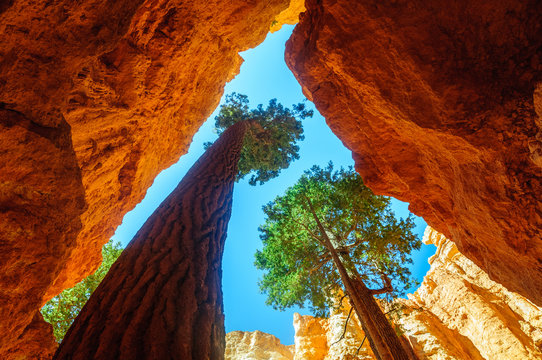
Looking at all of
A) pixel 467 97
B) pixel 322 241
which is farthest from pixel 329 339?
pixel 467 97

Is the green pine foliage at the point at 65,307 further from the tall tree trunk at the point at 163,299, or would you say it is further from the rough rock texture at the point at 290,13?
the rough rock texture at the point at 290,13

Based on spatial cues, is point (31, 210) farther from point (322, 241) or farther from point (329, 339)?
point (329, 339)

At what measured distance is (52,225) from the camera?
2869mm

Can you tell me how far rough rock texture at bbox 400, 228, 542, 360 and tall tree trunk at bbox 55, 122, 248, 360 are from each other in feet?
50.3

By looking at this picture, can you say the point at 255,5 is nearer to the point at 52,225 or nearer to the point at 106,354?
the point at 52,225

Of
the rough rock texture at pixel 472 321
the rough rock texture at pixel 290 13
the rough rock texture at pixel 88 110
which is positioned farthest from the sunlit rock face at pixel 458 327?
the rough rock texture at pixel 290 13

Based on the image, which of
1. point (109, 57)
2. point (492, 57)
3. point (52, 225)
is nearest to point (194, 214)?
point (52, 225)

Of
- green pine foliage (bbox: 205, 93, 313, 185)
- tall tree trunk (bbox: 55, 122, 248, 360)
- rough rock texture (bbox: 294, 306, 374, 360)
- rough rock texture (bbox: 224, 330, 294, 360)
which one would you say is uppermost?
green pine foliage (bbox: 205, 93, 313, 185)

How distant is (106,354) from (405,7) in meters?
5.80

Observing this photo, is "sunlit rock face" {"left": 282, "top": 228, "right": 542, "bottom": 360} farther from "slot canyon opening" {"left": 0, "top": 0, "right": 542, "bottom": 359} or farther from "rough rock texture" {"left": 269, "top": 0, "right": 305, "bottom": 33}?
"rough rock texture" {"left": 269, "top": 0, "right": 305, "bottom": 33}

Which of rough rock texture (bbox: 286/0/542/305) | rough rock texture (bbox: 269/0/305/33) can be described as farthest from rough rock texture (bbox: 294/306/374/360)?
rough rock texture (bbox: 269/0/305/33)

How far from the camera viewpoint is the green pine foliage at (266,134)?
1329 cm

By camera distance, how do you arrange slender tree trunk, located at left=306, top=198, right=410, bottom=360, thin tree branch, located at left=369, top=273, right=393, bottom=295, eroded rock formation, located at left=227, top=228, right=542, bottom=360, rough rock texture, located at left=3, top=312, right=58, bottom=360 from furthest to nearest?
eroded rock formation, located at left=227, top=228, right=542, bottom=360
thin tree branch, located at left=369, top=273, right=393, bottom=295
slender tree trunk, located at left=306, top=198, right=410, bottom=360
rough rock texture, located at left=3, top=312, right=58, bottom=360

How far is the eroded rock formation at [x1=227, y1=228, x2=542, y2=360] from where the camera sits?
15.1 meters
